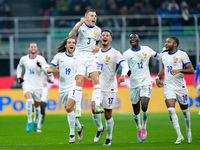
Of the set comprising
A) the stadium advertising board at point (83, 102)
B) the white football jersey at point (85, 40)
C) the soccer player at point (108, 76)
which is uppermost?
the white football jersey at point (85, 40)

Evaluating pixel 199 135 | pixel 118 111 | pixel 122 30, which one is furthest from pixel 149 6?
pixel 199 135

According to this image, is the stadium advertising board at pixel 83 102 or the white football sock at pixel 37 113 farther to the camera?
the stadium advertising board at pixel 83 102

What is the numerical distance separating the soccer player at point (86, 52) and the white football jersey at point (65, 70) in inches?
66.5

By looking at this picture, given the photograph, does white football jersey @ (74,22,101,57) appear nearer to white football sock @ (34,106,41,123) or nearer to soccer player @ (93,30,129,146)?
soccer player @ (93,30,129,146)

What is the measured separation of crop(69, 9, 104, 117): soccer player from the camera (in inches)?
475

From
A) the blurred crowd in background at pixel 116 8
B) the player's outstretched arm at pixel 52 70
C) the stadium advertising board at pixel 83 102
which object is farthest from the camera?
the blurred crowd in background at pixel 116 8

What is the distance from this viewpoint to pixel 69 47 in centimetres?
1383

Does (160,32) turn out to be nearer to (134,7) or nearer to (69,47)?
(134,7)

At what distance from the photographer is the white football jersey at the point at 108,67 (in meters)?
12.6

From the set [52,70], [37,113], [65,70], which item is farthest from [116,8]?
[52,70]

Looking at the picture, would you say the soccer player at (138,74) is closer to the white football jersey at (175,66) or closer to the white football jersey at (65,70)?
the white football jersey at (175,66)

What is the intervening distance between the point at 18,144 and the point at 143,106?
11.1 ft

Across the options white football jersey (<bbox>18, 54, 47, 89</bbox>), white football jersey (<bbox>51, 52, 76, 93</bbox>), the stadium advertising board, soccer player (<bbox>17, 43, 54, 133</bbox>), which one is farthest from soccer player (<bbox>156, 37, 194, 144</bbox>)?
the stadium advertising board

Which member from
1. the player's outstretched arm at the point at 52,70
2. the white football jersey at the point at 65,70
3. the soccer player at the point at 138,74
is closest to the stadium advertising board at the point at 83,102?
the white football jersey at the point at 65,70
